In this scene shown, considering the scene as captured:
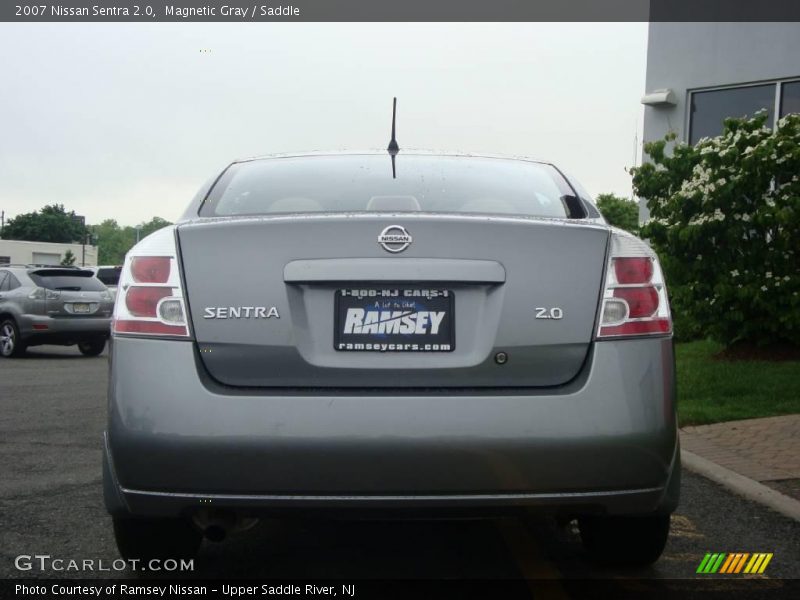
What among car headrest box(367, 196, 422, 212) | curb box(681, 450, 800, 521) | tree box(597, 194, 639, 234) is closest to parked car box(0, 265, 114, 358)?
curb box(681, 450, 800, 521)

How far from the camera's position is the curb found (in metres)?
5.28

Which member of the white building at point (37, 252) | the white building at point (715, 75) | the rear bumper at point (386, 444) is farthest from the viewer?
the white building at point (37, 252)

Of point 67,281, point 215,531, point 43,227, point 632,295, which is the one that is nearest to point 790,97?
point 67,281

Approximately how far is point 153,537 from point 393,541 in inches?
45.6

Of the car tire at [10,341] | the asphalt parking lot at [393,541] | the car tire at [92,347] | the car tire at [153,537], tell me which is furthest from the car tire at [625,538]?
the car tire at [92,347]

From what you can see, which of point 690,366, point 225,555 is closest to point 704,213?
point 690,366

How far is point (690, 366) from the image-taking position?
11648 millimetres

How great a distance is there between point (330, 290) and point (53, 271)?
15.9 meters

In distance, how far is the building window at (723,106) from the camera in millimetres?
15711

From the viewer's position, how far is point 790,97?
15352 millimetres

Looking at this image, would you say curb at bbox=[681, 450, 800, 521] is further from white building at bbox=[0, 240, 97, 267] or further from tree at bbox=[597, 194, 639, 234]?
white building at bbox=[0, 240, 97, 267]

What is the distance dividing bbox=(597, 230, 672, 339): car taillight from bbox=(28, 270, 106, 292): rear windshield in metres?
15.8

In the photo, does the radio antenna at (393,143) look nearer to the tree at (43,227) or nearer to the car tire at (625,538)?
the car tire at (625,538)
